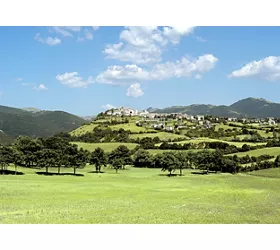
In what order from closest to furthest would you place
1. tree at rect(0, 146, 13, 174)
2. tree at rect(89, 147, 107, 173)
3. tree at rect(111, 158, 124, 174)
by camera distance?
tree at rect(0, 146, 13, 174), tree at rect(89, 147, 107, 173), tree at rect(111, 158, 124, 174)

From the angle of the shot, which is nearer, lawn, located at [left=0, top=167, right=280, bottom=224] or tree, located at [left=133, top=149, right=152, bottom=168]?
lawn, located at [left=0, top=167, right=280, bottom=224]

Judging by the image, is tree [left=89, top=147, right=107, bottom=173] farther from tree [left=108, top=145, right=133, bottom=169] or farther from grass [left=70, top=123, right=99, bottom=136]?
grass [left=70, top=123, right=99, bottom=136]

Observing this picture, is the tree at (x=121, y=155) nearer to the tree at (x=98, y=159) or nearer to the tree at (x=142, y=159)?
the tree at (x=142, y=159)

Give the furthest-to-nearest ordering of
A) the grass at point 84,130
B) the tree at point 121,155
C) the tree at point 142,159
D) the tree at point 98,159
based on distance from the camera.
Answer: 1. the grass at point 84,130
2. the tree at point 142,159
3. the tree at point 121,155
4. the tree at point 98,159

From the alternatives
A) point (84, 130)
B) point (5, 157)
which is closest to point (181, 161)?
point (5, 157)

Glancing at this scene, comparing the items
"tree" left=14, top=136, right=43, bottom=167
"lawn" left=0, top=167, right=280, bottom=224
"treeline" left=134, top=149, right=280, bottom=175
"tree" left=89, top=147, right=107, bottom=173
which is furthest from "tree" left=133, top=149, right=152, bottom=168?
"lawn" left=0, top=167, right=280, bottom=224

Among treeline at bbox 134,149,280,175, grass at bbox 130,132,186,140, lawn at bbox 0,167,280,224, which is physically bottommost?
lawn at bbox 0,167,280,224

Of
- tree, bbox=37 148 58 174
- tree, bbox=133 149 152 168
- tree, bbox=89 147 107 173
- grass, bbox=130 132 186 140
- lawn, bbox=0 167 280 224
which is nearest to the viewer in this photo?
lawn, bbox=0 167 280 224

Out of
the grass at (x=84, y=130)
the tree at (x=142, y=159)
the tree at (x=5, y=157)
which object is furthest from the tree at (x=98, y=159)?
the grass at (x=84, y=130)

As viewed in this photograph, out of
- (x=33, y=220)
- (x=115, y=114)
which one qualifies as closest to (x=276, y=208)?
(x=33, y=220)

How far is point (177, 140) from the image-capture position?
349 ft
